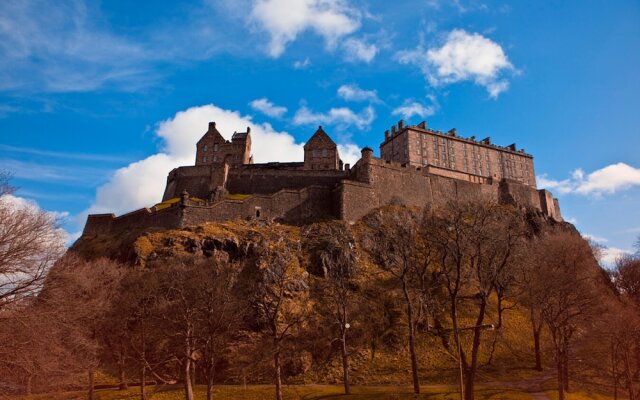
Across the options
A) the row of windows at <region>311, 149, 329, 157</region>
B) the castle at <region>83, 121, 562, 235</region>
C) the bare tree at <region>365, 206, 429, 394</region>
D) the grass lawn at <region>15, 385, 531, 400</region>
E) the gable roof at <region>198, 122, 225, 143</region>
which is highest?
the gable roof at <region>198, 122, 225, 143</region>

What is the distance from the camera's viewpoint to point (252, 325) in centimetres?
3788

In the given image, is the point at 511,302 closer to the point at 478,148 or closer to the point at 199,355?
the point at 199,355

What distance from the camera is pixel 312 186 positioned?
56688 millimetres

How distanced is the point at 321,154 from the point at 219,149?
16.4 meters

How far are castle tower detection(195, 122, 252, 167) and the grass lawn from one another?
1674 inches

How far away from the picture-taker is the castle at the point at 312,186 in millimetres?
52312

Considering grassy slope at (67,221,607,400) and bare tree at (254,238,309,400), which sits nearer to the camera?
grassy slope at (67,221,607,400)

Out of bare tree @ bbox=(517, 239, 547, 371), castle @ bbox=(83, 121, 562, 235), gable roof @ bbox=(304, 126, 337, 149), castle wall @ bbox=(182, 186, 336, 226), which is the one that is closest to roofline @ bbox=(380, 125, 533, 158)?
castle @ bbox=(83, 121, 562, 235)

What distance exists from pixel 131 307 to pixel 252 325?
33.8ft

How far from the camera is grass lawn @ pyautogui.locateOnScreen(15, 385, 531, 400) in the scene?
28.5m

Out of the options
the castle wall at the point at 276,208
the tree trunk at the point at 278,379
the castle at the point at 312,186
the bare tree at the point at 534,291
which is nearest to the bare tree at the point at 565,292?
the bare tree at the point at 534,291

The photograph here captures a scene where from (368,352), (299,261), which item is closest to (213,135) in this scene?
(299,261)

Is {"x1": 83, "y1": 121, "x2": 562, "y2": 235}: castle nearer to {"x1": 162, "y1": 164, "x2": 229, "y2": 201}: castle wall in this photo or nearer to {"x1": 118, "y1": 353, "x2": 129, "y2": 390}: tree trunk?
{"x1": 162, "y1": 164, "x2": 229, "y2": 201}: castle wall

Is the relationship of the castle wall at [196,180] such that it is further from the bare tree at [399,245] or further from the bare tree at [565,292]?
the bare tree at [565,292]
